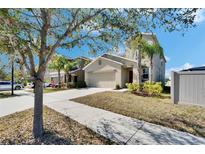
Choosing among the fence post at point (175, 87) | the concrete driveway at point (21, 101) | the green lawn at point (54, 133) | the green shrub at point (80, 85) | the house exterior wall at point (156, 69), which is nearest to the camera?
the green lawn at point (54, 133)

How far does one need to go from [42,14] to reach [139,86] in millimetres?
11084

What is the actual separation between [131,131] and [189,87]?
19.8 feet

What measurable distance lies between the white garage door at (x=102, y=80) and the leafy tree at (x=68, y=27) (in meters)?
13.4

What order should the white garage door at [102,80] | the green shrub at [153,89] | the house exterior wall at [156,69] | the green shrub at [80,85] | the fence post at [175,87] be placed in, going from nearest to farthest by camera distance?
the fence post at [175,87], the green shrub at [153,89], the house exterior wall at [156,69], the white garage door at [102,80], the green shrub at [80,85]

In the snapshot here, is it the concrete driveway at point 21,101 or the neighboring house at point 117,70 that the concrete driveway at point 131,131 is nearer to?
the concrete driveway at point 21,101

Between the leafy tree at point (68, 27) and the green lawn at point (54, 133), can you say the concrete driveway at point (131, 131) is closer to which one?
the green lawn at point (54, 133)

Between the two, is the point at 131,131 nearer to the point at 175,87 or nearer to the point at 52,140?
the point at 52,140

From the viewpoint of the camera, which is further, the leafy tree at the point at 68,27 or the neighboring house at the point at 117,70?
the neighboring house at the point at 117,70

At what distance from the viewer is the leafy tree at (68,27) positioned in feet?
15.5

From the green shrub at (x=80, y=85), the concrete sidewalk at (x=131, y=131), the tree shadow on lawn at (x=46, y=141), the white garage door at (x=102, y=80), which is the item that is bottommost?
the tree shadow on lawn at (x=46, y=141)

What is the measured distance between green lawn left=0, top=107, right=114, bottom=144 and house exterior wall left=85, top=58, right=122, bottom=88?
1249 cm

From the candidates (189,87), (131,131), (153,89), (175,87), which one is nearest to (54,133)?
(131,131)

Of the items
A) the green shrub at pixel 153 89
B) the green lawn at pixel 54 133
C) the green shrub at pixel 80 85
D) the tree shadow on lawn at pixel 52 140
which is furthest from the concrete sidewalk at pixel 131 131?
the green shrub at pixel 80 85

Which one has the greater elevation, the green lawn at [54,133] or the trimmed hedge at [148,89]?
the trimmed hedge at [148,89]
